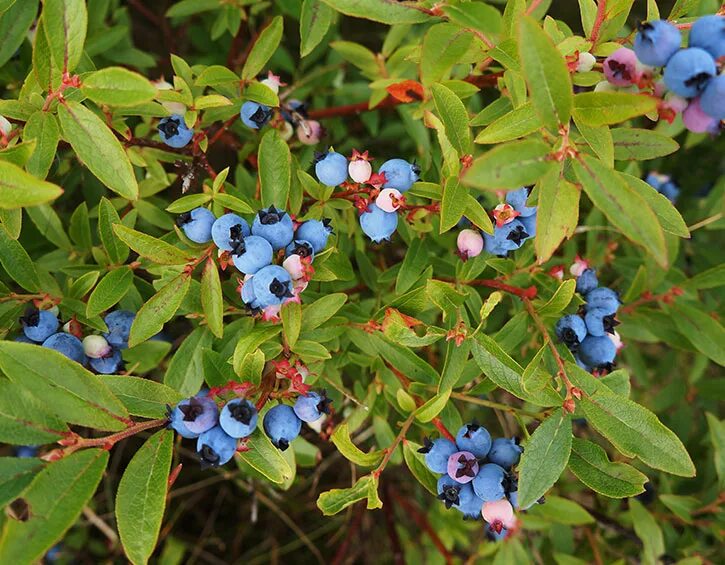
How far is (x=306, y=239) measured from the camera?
1.59 metres

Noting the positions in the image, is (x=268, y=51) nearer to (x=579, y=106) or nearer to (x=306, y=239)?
(x=306, y=239)

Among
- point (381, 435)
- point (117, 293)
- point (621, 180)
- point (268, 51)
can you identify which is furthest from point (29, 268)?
point (621, 180)

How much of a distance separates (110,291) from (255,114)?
617mm

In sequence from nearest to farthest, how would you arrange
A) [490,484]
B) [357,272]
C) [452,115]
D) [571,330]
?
1. [490,484]
2. [452,115]
3. [571,330]
4. [357,272]

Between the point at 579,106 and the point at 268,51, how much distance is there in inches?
37.3

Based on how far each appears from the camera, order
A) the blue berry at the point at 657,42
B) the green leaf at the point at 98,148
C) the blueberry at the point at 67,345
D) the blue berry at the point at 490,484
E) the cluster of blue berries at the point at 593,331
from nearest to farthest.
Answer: the blue berry at the point at 657,42
the green leaf at the point at 98,148
the blue berry at the point at 490,484
the blueberry at the point at 67,345
the cluster of blue berries at the point at 593,331

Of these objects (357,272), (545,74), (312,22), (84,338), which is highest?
(545,74)

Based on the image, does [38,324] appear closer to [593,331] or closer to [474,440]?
[474,440]

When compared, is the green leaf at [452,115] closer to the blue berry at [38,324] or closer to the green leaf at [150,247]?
the green leaf at [150,247]

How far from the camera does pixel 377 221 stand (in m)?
1.66

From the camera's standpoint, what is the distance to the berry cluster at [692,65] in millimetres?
1191

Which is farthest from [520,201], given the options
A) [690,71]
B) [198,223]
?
[198,223]

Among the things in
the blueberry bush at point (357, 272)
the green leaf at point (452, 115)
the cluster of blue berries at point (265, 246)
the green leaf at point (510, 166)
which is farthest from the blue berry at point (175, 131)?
the green leaf at point (510, 166)

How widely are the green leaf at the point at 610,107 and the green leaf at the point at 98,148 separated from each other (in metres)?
0.97
